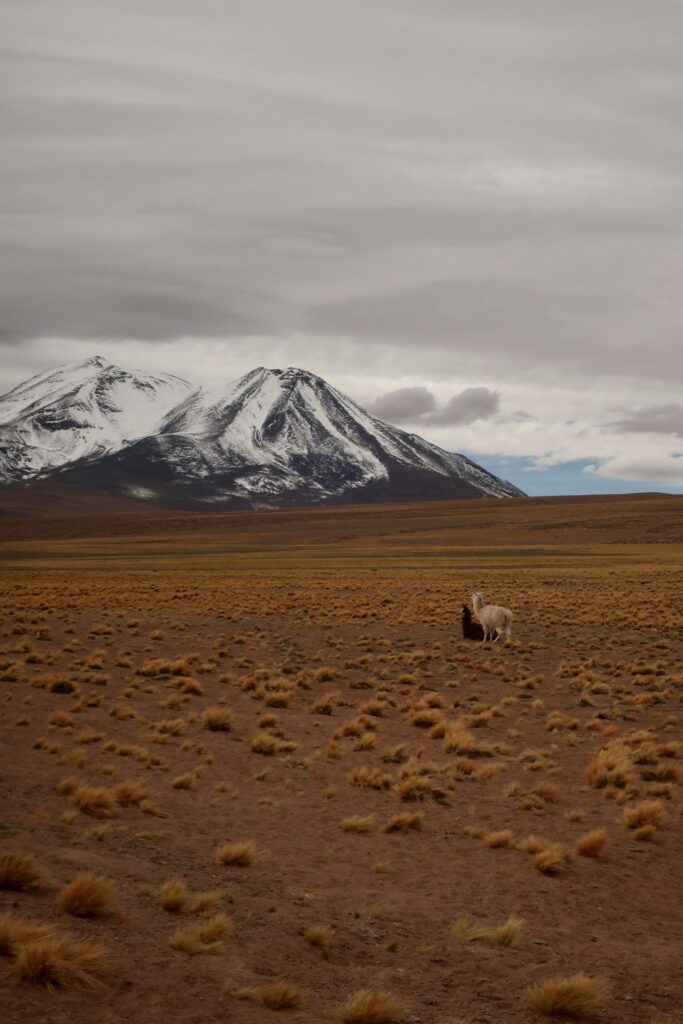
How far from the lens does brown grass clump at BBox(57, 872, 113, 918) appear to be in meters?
7.21

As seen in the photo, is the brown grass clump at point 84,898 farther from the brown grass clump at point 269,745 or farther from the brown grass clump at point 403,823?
the brown grass clump at point 269,745

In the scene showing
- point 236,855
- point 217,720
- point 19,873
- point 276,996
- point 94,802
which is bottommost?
point 217,720

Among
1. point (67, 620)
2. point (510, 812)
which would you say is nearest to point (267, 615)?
point (67, 620)

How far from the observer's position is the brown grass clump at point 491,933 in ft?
25.7

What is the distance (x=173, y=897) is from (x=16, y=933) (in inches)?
68.4

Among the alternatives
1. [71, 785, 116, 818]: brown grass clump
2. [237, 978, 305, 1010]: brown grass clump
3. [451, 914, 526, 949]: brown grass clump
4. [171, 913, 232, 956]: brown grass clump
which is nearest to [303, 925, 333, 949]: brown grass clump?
[171, 913, 232, 956]: brown grass clump

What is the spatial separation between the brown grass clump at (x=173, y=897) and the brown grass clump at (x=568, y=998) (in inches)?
121

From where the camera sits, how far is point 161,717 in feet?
55.7

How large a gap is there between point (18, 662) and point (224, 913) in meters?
14.4

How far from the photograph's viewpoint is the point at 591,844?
412 inches

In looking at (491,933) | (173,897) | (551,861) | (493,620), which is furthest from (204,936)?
(493,620)

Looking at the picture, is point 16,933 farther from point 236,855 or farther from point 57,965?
point 236,855

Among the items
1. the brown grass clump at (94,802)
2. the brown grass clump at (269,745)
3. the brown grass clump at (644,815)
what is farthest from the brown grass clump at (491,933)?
the brown grass clump at (269,745)

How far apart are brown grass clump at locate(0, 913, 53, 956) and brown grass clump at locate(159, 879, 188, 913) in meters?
1.37
